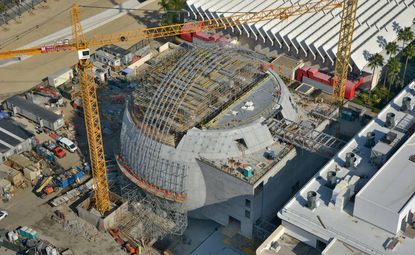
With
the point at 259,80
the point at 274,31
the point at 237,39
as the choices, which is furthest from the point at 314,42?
the point at 259,80

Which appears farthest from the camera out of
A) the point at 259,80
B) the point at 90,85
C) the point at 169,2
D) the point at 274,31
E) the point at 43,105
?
the point at 169,2

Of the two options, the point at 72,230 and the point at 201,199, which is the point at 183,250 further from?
the point at 72,230

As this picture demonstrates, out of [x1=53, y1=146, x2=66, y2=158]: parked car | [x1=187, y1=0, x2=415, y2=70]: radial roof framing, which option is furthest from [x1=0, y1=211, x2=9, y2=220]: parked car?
[x1=187, y1=0, x2=415, y2=70]: radial roof framing

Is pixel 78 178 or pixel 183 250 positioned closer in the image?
pixel 183 250

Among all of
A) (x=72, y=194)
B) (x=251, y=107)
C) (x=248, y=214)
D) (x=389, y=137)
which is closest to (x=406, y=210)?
(x=389, y=137)

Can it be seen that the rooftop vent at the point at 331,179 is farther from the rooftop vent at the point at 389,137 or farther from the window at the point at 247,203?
the window at the point at 247,203

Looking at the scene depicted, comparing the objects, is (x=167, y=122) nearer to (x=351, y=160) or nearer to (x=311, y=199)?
(x=311, y=199)

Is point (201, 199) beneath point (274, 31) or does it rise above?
beneath
